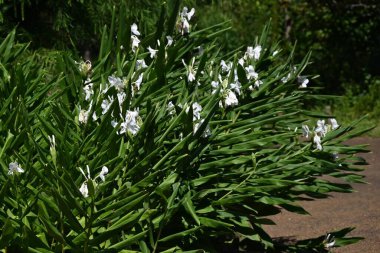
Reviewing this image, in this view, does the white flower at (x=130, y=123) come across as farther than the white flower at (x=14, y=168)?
Yes

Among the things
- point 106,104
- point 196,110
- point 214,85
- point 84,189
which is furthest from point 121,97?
point 214,85

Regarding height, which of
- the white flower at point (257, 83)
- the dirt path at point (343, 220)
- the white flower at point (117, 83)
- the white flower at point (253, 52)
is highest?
the white flower at point (117, 83)

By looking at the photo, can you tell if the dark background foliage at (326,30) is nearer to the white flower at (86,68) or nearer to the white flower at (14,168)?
the white flower at (86,68)

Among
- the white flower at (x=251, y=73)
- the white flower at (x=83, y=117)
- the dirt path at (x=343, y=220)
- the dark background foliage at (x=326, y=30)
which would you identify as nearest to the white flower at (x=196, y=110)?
the white flower at (x=83, y=117)

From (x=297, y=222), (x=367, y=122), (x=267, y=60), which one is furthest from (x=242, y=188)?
(x=367, y=122)

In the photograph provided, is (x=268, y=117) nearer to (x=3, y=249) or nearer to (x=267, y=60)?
(x=267, y=60)

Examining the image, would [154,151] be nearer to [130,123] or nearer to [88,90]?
[130,123]

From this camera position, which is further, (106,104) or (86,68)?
(86,68)
